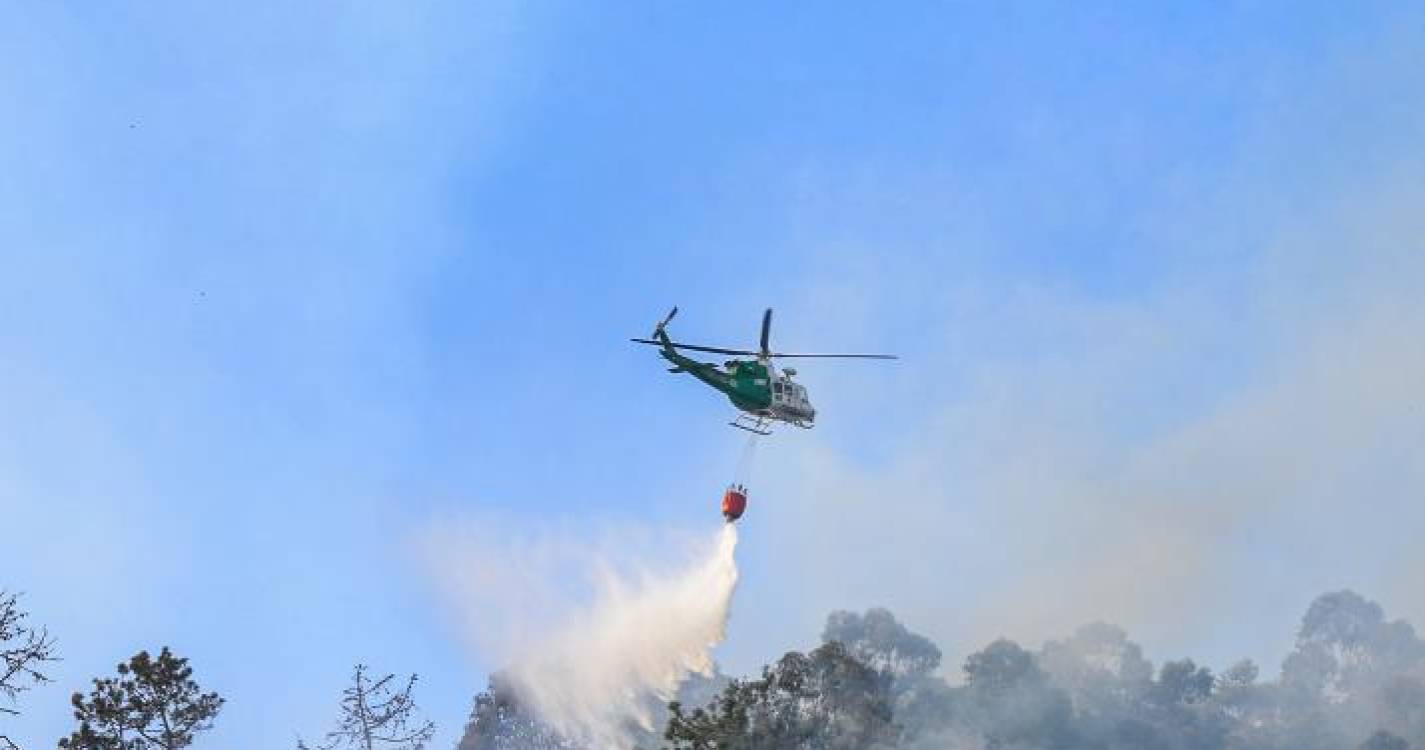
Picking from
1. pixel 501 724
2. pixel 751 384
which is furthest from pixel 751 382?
pixel 501 724

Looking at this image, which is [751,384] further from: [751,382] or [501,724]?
[501,724]

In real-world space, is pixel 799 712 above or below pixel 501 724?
below

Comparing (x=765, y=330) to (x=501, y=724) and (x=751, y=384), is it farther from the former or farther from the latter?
(x=501, y=724)

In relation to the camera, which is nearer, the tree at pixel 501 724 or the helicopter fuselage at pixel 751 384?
the helicopter fuselage at pixel 751 384

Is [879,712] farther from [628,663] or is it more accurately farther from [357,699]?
[357,699]

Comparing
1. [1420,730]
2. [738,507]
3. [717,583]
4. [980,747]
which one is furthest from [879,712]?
[1420,730]

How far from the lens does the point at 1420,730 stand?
649 ft

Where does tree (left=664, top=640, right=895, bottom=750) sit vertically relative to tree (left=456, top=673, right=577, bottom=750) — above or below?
below

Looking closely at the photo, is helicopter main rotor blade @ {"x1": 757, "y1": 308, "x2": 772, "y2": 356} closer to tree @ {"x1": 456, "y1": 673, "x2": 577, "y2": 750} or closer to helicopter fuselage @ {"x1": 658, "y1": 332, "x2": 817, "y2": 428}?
helicopter fuselage @ {"x1": 658, "y1": 332, "x2": 817, "y2": 428}

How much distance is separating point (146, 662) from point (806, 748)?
147 feet

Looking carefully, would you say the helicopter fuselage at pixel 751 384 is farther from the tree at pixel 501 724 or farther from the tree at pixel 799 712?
the tree at pixel 501 724

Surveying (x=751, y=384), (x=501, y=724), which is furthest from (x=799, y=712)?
(x=501, y=724)

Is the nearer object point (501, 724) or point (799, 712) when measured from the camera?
point (799, 712)

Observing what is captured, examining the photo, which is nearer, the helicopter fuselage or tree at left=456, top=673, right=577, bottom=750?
the helicopter fuselage
